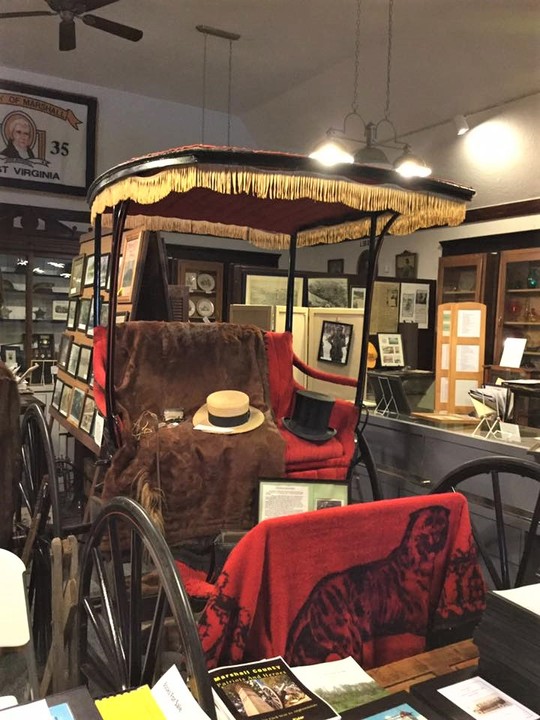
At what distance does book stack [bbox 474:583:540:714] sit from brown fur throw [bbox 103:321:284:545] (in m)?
1.51

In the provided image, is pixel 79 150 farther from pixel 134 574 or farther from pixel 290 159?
pixel 134 574

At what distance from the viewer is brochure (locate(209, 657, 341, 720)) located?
111 centimetres

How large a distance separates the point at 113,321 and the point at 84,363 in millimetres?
1620

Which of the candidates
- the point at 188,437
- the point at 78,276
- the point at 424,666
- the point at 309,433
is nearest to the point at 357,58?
the point at 78,276

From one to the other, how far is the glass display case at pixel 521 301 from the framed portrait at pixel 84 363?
3.96 meters

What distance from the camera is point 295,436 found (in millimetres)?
2971

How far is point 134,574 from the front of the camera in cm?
143

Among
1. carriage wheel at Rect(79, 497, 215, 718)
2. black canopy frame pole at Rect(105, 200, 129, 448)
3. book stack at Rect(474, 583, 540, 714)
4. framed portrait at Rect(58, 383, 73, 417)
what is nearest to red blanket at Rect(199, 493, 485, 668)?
carriage wheel at Rect(79, 497, 215, 718)

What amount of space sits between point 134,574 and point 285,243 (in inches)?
101

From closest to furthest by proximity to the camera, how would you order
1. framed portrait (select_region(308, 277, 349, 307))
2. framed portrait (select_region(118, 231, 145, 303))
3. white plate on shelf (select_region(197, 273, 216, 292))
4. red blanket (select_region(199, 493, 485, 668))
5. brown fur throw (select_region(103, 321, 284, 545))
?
1. red blanket (select_region(199, 493, 485, 668))
2. brown fur throw (select_region(103, 321, 284, 545))
3. framed portrait (select_region(118, 231, 145, 303))
4. framed portrait (select_region(308, 277, 349, 307))
5. white plate on shelf (select_region(197, 273, 216, 292))

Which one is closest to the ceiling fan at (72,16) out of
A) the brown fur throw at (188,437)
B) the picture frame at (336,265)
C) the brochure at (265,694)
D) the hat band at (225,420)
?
the brown fur throw at (188,437)

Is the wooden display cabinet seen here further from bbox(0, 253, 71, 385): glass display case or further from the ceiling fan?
the ceiling fan

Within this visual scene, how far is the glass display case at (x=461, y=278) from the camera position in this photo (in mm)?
6387

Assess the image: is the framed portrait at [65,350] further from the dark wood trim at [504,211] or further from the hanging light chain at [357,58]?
the dark wood trim at [504,211]
